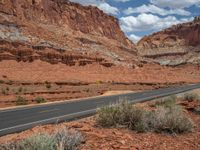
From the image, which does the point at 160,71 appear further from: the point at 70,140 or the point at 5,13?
the point at 70,140

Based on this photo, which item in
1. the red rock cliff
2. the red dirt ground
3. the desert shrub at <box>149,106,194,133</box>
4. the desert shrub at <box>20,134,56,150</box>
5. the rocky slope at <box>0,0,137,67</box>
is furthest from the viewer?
the red rock cliff

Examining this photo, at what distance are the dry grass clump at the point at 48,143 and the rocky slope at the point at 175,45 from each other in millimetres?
143405

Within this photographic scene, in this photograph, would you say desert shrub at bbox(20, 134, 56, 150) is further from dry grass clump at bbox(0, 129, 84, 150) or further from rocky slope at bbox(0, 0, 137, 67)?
rocky slope at bbox(0, 0, 137, 67)

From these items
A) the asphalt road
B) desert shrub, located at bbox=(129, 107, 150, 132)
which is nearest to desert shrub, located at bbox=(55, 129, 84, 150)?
desert shrub, located at bbox=(129, 107, 150, 132)

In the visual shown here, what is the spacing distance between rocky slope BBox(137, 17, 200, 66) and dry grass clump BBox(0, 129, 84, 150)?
143 metres

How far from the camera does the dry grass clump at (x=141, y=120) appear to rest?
9.96 meters

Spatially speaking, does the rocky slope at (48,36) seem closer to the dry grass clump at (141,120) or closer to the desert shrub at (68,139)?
the dry grass clump at (141,120)

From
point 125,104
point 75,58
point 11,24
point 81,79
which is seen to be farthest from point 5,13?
point 125,104

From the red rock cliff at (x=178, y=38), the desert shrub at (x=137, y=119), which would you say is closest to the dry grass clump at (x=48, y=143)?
the desert shrub at (x=137, y=119)

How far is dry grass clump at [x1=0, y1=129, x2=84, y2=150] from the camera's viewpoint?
6.40 m

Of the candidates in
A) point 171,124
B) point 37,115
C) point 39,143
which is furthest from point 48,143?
point 37,115

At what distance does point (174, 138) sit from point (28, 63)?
58989mm

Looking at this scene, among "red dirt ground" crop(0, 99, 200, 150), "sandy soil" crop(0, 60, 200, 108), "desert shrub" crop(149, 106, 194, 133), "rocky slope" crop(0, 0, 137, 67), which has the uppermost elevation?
"rocky slope" crop(0, 0, 137, 67)

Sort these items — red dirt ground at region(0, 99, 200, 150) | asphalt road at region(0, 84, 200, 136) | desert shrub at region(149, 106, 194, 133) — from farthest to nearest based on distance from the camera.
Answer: asphalt road at region(0, 84, 200, 136), desert shrub at region(149, 106, 194, 133), red dirt ground at region(0, 99, 200, 150)
